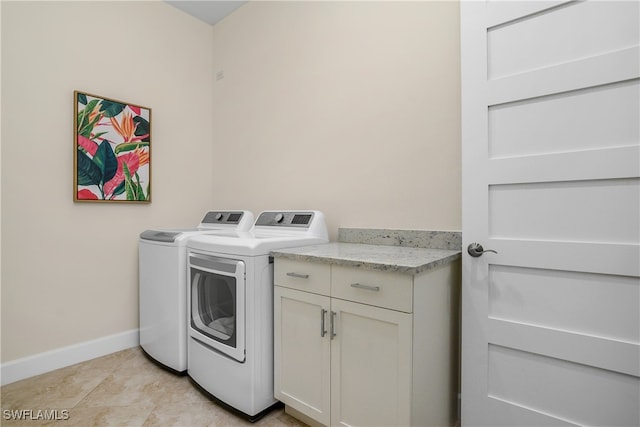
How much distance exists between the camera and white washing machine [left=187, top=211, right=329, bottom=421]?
171cm

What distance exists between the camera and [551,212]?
4.60ft

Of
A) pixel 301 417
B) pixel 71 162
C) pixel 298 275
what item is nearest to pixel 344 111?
pixel 298 275

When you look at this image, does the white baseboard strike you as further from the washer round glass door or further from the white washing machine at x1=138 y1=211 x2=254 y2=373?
the washer round glass door

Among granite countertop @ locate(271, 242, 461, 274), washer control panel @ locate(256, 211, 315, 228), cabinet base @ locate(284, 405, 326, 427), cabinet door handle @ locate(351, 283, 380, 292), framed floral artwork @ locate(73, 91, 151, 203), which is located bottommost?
cabinet base @ locate(284, 405, 326, 427)

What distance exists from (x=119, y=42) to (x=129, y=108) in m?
0.53

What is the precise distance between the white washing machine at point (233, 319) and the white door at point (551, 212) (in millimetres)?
1019

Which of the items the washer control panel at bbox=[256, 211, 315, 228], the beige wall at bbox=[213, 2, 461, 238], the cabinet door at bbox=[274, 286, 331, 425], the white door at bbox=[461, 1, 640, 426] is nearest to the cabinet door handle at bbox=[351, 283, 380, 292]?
the cabinet door at bbox=[274, 286, 331, 425]

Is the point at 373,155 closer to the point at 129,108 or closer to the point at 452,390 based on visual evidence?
the point at 452,390

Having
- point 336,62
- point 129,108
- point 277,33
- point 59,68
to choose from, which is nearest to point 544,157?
point 336,62

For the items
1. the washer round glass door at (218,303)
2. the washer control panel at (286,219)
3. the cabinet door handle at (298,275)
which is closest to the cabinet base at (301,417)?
the washer round glass door at (218,303)

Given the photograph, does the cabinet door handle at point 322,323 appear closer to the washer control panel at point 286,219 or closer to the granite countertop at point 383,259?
the granite countertop at point 383,259

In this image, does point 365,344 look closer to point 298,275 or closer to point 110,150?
point 298,275

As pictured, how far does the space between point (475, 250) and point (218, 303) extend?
4.86 ft

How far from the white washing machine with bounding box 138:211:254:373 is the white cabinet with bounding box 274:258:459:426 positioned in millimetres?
782
